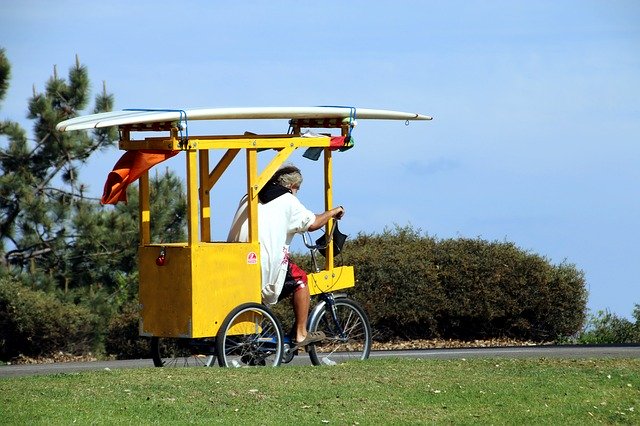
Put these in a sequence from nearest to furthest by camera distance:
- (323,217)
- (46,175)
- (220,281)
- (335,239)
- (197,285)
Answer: (197,285) < (220,281) < (323,217) < (335,239) < (46,175)

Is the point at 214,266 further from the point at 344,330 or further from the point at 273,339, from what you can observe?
the point at 344,330

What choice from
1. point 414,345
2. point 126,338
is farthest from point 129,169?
point 414,345

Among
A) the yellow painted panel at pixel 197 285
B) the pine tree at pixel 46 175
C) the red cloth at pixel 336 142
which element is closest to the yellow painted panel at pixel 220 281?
the yellow painted panel at pixel 197 285

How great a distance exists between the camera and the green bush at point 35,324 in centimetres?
1661

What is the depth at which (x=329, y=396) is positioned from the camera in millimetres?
8766

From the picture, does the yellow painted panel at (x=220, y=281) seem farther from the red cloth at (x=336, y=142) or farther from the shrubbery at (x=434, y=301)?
the shrubbery at (x=434, y=301)

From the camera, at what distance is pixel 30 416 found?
8.24m

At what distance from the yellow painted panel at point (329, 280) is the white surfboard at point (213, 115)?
1.56 meters

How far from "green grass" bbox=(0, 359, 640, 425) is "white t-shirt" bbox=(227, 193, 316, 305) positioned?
1.06 meters

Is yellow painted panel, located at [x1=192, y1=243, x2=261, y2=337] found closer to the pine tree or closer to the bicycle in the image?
the bicycle

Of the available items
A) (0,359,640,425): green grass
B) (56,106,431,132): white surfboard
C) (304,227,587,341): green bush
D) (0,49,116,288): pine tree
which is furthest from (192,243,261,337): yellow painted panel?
(0,49,116,288): pine tree

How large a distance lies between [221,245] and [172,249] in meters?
0.45

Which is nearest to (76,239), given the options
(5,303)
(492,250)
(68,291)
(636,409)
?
(68,291)

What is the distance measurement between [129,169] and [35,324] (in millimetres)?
6851
